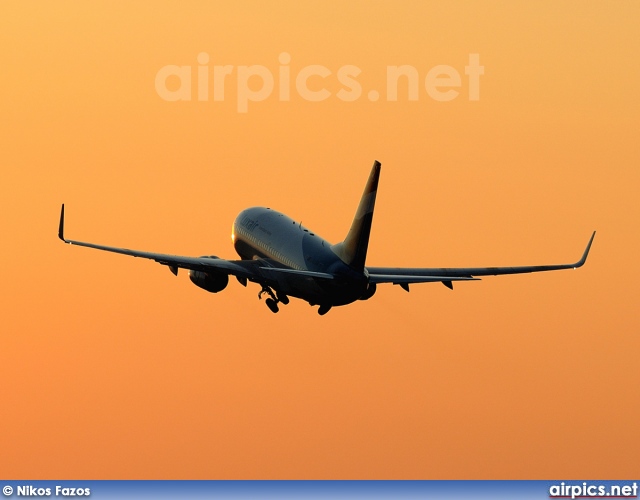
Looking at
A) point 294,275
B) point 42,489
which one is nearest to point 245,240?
point 294,275

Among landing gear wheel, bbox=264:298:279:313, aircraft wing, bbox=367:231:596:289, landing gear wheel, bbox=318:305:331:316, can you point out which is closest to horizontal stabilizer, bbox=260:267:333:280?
landing gear wheel, bbox=318:305:331:316

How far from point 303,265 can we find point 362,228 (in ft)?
29.5

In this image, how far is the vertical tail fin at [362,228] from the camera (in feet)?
481

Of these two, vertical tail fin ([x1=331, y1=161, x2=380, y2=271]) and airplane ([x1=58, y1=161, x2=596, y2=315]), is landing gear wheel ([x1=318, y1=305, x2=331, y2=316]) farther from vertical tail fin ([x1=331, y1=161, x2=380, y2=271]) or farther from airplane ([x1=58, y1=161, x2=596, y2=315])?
vertical tail fin ([x1=331, y1=161, x2=380, y2=271])

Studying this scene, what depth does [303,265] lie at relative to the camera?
507 feet

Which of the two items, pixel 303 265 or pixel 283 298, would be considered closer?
pixel 303 265

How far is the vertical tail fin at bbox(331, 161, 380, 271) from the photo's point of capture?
147m

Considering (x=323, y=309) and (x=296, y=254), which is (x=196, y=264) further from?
(x=323, y=309)

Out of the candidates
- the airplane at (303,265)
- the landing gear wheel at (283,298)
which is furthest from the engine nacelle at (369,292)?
the landing gear wheel at (283,298)

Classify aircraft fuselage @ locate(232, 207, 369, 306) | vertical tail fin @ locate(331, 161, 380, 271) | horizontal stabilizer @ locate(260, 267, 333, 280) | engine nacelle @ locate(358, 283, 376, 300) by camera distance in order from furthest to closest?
engine nacelle @ locate(358, 283, 376, 300), aircraft fuselage @ locate(232, 207, 369, 306), horizontal stabilizer @ locate(260, 267, 333, 280), vertical tail fin @ locate(331, 161, 380, 271)

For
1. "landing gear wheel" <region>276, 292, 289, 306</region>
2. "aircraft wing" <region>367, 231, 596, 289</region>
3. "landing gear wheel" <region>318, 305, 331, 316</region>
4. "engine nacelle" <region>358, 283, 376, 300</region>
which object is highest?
"aircraft wing" <region>367, 231, 596, 289</region>

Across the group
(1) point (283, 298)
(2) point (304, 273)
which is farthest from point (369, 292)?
(1) point (283, 298)

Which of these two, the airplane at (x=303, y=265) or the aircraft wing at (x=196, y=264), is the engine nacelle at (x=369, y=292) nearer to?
the airplane at (x=303, y=265)

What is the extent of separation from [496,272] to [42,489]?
41.9 m
